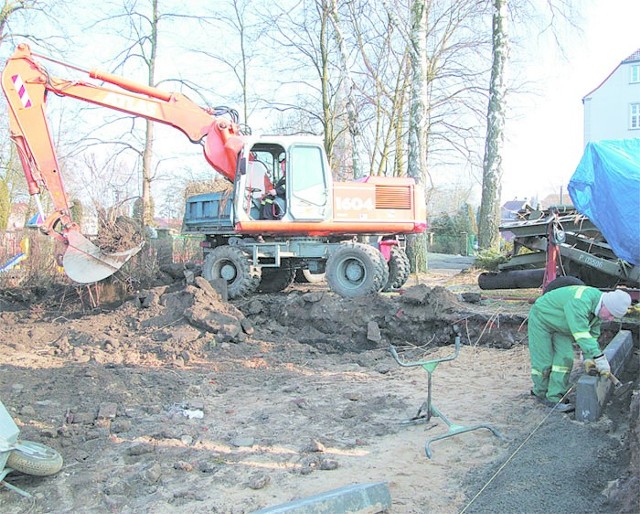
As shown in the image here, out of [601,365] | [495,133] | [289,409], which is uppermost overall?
[495,133]

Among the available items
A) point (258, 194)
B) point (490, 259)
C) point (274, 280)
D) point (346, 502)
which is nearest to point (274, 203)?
point (258, 194)

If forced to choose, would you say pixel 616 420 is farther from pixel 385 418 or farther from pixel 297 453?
pixel 297 453

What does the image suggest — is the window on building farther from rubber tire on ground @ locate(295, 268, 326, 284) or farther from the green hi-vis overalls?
the green hi-vis overalls

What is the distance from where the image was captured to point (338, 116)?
62.2 ft

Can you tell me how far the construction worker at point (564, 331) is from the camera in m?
4.92

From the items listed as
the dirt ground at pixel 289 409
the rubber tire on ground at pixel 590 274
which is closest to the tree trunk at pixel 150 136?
the dirt ground at pixel 289 409

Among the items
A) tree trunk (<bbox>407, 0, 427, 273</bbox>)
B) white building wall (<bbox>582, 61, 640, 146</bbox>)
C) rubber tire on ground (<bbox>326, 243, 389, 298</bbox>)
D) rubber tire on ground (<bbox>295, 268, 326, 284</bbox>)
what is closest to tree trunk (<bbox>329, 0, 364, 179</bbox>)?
tree trunk (<bbox>407, 0, 427, 273</bbox>)

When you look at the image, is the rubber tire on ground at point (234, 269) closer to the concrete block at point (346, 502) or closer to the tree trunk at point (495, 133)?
the tree trunk at point (495, 133)

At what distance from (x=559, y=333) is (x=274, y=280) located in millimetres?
7251

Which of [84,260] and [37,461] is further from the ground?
[84,260]

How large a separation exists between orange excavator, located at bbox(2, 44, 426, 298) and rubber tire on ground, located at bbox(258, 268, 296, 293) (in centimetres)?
75

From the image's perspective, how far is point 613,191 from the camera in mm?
7996

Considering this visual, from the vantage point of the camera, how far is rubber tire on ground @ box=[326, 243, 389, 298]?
10.1 meters

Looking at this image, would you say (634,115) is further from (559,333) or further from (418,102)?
(559,333)
